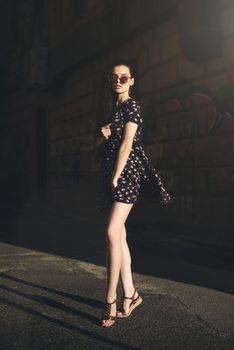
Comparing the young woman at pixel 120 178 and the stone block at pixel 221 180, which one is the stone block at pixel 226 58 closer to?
the stone block at pixel 221 180

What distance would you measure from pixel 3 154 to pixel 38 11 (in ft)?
16.6

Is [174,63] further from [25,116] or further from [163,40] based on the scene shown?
[25,116]

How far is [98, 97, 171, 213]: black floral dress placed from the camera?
3336 millimetres

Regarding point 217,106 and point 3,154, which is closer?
point 217,106

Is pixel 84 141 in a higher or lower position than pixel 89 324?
higher

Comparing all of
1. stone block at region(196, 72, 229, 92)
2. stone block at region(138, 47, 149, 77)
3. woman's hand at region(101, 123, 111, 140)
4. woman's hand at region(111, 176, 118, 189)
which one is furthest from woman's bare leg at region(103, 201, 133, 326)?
stone block at region(138, 47, 149, 77)

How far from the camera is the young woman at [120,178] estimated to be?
3291mm

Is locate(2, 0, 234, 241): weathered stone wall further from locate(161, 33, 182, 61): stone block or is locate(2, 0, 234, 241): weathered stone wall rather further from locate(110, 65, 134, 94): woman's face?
locate(110, 65, 134, 94): woman's face

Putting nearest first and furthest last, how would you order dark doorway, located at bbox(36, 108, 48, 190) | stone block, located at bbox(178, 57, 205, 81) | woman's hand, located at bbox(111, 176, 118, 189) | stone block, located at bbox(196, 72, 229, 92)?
woman's hand, located at bbox(111, 176, 118, 189) < stone block, located at bbox(196, 72, 229, 92) < stone block, located at bbox(178, 57, 205, 81) < dark doorway, located at bbox(36, 108, 48, 190)

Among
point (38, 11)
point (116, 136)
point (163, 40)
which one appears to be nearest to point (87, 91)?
point (163, 40)

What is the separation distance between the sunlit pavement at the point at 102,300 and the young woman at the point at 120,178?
8.8 inches

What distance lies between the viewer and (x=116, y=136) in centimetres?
336

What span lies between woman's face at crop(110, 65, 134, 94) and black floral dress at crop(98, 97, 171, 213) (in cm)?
10

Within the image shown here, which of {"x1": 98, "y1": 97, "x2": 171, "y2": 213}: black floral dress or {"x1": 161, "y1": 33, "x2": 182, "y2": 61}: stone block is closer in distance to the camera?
{"x1": 98, "y1": 97, "x2": 171, "y2": 213}: black floral dress
